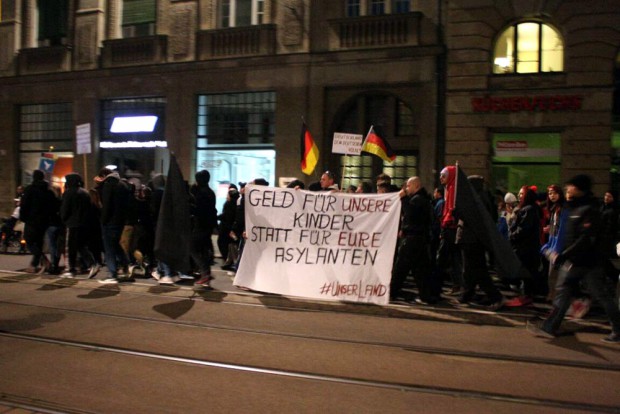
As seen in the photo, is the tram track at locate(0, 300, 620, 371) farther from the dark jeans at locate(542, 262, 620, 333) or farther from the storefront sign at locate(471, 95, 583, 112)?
the storefront sign at locate(471, 95, 583, 112)

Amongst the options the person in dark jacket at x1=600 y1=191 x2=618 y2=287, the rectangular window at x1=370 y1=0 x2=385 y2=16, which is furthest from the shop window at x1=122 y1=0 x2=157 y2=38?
the person in dark jacket at x1=600 y1=191 x2=618 y2=287

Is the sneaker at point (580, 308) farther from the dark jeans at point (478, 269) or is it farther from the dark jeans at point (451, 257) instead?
the dark jeans at point (451, 257)

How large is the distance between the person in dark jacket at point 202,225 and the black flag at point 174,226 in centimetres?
39

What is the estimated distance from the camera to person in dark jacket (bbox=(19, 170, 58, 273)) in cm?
1120

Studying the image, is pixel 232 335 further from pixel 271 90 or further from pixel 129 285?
pixel 271 90

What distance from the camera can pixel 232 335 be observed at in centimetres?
696

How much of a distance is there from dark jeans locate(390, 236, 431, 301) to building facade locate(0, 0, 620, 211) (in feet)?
15.4

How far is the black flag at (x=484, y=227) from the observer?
7865 mm

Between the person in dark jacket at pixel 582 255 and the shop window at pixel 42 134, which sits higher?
the shop window at pixel 42 134

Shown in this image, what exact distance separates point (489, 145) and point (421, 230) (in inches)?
332

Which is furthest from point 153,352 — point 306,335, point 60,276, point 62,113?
point 62,113

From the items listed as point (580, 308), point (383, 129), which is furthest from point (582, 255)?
point (383, 129)

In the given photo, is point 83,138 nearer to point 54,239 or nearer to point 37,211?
point 37,211

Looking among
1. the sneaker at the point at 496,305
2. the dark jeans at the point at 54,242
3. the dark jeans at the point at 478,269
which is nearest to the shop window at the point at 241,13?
the dark jeans at the point at 54,242
